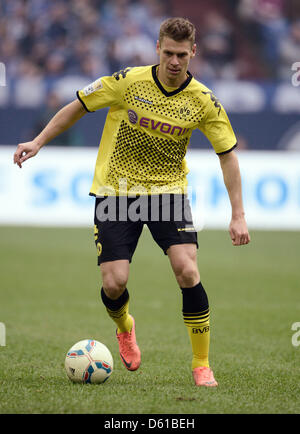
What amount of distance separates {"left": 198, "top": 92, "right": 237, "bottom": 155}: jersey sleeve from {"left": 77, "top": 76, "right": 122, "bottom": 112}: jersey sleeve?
1.90 feet

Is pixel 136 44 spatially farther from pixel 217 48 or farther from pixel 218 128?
pixel 218 128

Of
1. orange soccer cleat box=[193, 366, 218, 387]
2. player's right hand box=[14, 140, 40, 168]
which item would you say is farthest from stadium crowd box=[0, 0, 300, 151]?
orange soccer cleat box=[193, 366, 218, 387]

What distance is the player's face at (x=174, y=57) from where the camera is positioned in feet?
14.5

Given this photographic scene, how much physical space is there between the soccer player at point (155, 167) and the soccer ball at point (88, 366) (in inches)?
14.2

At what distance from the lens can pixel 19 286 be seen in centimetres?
859

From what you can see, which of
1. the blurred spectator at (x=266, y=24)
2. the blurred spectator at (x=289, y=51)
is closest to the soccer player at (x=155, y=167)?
the blurred spectator at (x=289, y=51)

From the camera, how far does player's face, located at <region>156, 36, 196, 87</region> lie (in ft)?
14.5

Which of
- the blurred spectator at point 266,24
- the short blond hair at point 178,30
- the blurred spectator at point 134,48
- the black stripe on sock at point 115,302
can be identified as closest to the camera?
the short blond hair at point 178,30

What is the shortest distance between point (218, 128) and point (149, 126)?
1.43ft

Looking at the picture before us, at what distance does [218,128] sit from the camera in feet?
15.3

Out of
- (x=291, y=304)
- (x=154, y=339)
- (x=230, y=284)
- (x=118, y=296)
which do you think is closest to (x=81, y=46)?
(x=230, y=284)

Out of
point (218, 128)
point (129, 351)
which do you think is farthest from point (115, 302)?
point (218, 128)

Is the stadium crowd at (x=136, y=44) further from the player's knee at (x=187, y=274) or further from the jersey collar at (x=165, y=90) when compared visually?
the player's knee at (x=187, y=274)

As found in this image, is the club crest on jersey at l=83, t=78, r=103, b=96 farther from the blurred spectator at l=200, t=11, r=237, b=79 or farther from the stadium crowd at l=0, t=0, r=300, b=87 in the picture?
the blurred spectator at l=200, t=11, r=237, b=79
